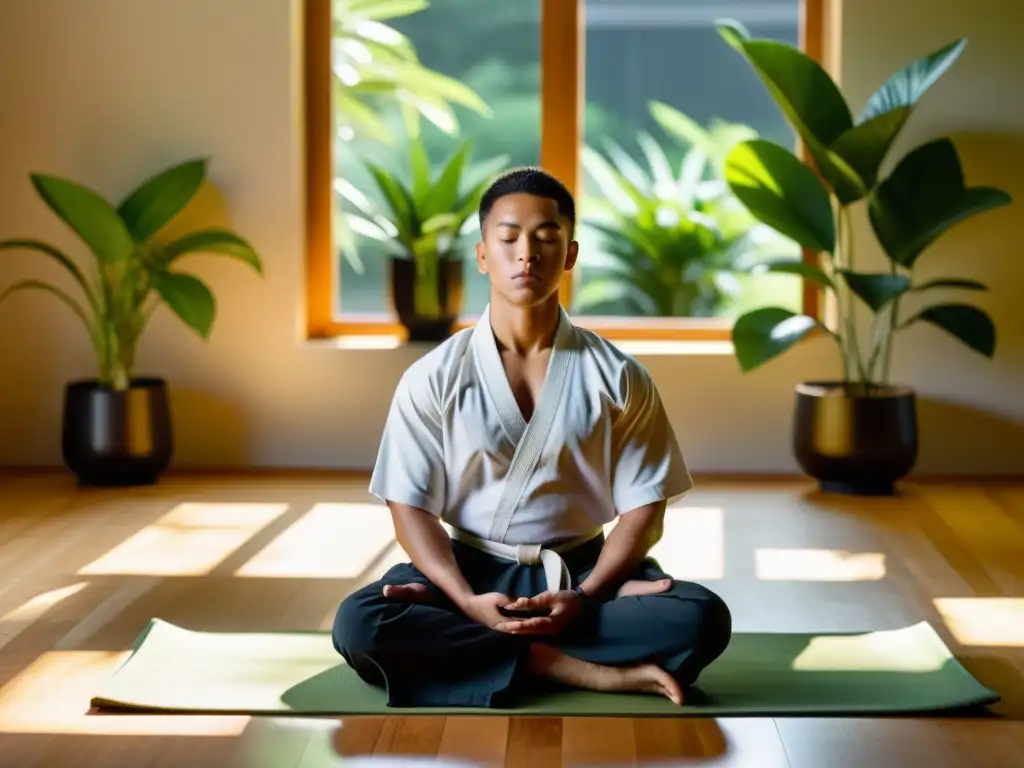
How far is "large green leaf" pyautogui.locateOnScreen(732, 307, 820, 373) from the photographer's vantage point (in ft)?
13.3

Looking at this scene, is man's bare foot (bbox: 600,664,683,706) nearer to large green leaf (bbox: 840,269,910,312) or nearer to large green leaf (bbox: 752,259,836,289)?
large green leaf (bbox: 840,269,910,312)

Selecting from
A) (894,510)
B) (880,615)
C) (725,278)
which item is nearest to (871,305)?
(894,510)

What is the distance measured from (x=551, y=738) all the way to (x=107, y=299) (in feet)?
8.14

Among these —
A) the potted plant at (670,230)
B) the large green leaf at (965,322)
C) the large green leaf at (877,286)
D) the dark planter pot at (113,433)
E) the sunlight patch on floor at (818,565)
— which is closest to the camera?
the sunlight patch on floor at (818,565)

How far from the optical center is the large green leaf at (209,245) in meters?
4.29

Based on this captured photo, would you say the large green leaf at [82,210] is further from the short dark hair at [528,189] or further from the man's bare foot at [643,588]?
the man's bare foot at [643,588]

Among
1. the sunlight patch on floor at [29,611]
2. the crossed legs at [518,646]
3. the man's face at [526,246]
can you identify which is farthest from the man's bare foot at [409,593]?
the sunlight patch on floor at [29,611]

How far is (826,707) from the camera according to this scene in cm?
236

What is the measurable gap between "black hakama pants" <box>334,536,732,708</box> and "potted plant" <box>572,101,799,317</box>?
2395 millimetres

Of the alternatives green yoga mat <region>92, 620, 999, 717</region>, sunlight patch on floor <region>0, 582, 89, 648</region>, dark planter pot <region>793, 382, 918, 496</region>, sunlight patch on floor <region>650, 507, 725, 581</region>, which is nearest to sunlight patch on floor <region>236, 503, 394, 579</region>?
sunlight patch on floor <region>0, 582, 89, 648</region>

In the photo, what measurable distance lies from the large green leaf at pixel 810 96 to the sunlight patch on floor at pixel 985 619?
137 centimetres

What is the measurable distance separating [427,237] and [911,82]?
1394mm

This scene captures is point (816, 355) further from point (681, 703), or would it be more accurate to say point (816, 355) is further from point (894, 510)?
point (681, 703)

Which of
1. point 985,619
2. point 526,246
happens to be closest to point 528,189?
point 526,246
